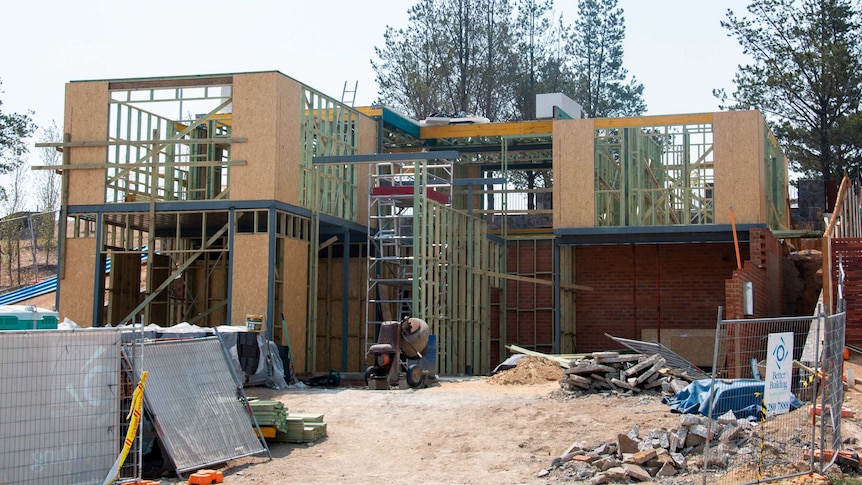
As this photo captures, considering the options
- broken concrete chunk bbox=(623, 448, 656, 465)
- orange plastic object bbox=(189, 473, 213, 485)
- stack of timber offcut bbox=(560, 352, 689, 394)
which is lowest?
orange plastic object bbox=(189, 473, 213, 485)

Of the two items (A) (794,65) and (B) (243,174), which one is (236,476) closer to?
(B) (243,174)

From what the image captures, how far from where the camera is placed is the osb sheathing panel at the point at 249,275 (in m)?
20.9

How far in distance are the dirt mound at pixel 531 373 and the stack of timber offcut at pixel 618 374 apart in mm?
1866

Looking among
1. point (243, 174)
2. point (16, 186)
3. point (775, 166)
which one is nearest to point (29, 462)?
point (243, 174)

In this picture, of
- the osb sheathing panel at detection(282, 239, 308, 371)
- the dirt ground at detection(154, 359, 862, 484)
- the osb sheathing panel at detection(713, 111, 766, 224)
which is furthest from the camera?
the osb sheathing panel at detection(713, 111, 766, 224)

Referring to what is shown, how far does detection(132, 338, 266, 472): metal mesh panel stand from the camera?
11422 mm

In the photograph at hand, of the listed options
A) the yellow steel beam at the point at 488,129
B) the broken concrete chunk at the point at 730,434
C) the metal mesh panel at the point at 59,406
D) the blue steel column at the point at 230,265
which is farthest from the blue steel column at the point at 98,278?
the broken concrete chunk at the point at 730,434

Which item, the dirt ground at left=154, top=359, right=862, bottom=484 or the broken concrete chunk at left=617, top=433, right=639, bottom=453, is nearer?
the broken concrete chunk at left=617, top=433, right=639, bottom=453

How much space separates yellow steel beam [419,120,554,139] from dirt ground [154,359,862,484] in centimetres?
1143

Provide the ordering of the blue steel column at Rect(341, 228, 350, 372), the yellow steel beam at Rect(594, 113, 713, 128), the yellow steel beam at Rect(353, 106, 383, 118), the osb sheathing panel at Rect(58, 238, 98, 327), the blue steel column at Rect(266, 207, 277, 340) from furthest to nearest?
the yellow steel beam at Rect(353, 106, 383, 118) < the blue steel column at Rect(341, 228, 350, 372) < the yellow steel beam at Rect(594, 113, 713, 128) < the osb sheathing panel at Rect(58, 238, 98, 327) < the blue steel column at Rect(266, 207, 277, 340)

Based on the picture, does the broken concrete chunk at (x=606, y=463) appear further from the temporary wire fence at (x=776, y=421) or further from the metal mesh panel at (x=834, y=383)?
the metal mesh panel at (x=834, y=383)

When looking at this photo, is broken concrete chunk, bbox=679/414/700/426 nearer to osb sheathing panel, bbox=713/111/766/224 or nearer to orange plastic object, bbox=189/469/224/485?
orange plastic object, bbox=189/469/224/485

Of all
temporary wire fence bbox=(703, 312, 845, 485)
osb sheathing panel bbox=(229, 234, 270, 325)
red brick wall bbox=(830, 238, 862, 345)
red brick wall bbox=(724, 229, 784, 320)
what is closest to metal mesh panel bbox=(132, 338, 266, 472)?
temporary wire fence bbox=(703, 312, 845, 485)

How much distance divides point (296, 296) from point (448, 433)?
9.00 m
